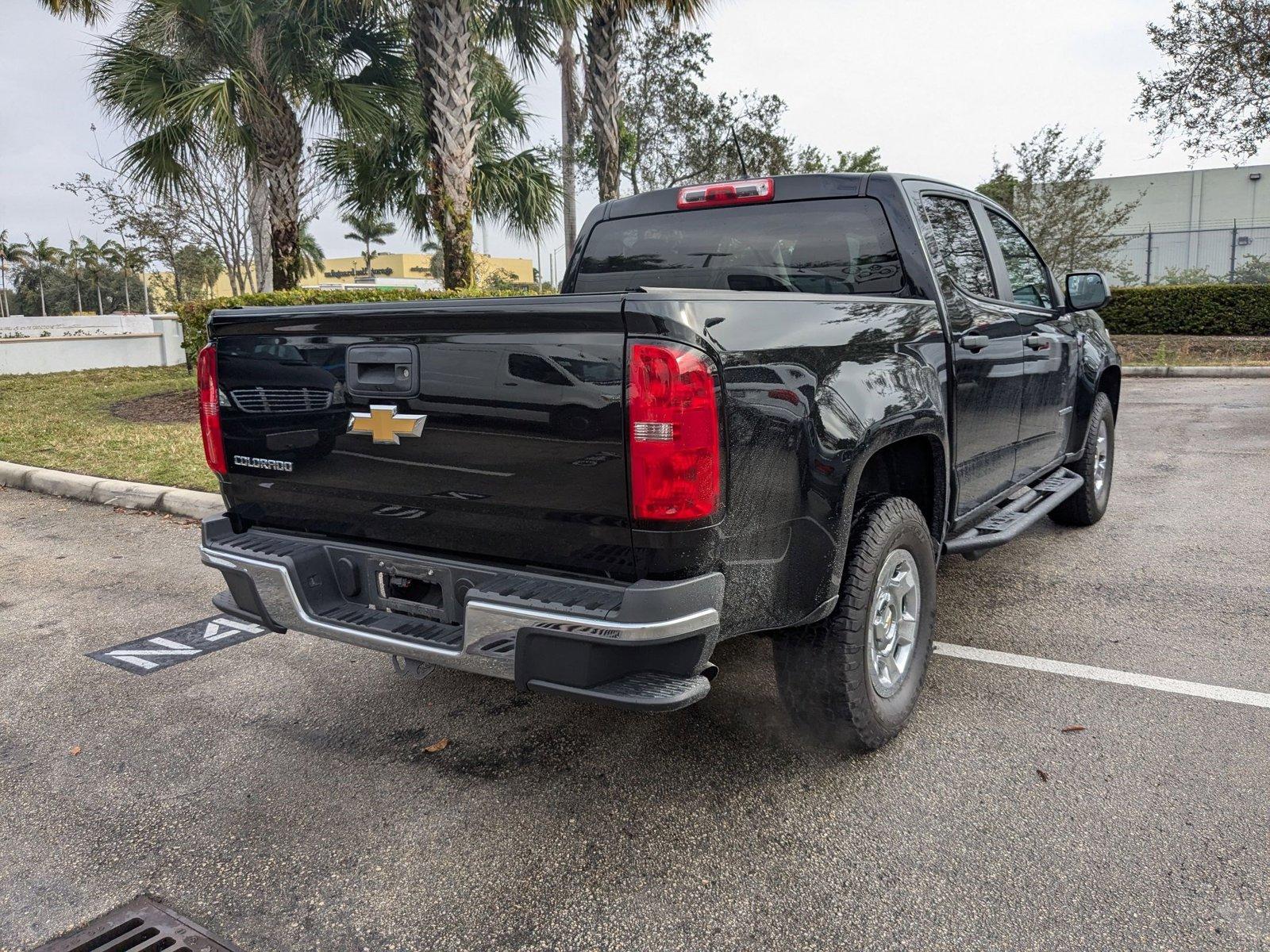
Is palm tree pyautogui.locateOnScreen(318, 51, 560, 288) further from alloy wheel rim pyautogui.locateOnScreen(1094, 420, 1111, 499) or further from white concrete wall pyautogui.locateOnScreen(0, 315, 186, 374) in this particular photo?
alloy wheel rim pyautogui.locateOnScreen(1094, 420, 1111, 499)

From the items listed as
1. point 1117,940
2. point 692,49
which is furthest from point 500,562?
point 692,49

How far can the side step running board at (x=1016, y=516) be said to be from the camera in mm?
3822

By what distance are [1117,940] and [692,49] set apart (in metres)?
22.0

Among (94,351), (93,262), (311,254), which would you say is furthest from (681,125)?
(93,262)

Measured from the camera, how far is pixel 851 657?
9.46ft

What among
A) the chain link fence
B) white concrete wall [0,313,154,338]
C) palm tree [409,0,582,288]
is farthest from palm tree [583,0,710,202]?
white concrete wall [0,313,154,338]

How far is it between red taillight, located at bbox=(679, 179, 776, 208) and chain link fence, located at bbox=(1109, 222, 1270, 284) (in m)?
24.0

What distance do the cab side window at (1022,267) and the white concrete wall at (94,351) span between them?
60.6 feet

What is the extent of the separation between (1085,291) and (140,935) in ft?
16.2

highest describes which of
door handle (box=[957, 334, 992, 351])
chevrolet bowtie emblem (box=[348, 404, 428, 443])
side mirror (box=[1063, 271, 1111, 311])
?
side mirror (box=[1063, 271, 1111, 311])

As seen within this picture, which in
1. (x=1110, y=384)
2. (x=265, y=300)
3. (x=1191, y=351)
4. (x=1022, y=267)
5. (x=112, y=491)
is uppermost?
(x=265, y=300)

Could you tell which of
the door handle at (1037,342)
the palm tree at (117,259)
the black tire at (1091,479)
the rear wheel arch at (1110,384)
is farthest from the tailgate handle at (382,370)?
the palm tree at (117,259)

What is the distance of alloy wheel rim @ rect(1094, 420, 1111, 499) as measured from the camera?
229 inches

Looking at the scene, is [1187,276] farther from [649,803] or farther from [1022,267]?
[649,803]
